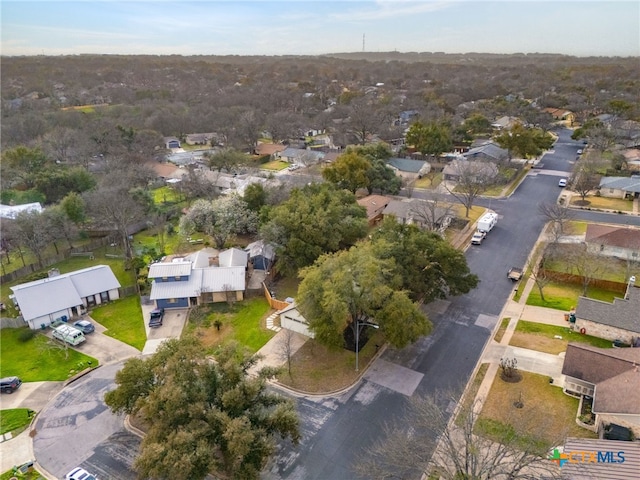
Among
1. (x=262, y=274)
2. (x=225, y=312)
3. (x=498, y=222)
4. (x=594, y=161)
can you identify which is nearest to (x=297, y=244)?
(x=262, y=274)

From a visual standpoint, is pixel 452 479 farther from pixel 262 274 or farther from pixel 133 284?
pixel 133 284

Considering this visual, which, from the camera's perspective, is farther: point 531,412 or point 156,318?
point 156,318

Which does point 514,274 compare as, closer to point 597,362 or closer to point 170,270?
point 597,362

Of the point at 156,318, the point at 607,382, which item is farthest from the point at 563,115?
the point at 156,318

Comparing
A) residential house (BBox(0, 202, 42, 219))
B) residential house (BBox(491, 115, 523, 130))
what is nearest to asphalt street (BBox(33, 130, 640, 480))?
residential house (BBox(0, 202, 42, 219))

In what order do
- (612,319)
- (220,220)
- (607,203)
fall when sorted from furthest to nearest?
1. (607,203)
2. (220,220)
3. (612,319)

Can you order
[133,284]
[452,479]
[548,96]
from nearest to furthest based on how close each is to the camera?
1. [452,479]
2. [133,284]
3. [548,96]
